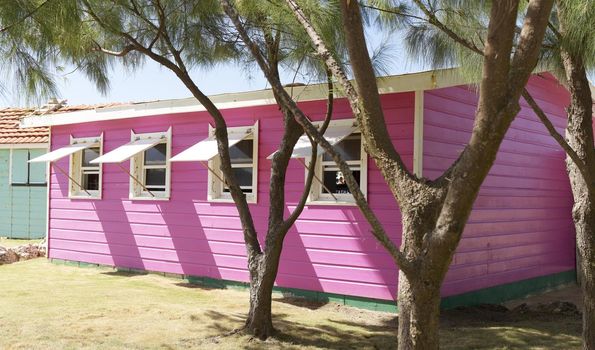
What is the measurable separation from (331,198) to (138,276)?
3.77 metres

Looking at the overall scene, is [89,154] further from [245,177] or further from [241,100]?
[241,100]

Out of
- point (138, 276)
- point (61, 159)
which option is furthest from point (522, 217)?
point (61, 159)

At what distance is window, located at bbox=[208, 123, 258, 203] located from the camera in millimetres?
8688

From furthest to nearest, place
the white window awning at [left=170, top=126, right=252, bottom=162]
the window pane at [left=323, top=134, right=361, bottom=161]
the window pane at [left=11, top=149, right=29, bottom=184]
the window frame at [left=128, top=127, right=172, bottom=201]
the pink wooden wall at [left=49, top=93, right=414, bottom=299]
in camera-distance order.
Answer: the window pane at [left=11, top=149, right=29, bottom=184]
the window frame at [left=128, top=127, right=172, bottom=201]
the white window awning at [left=170, top=126, right=252, bottom=162]
the window pane at [left=323, top=134, right=361, bottom=161]
the pink wooden wall at [left=49, top=93, right=414, bottom=299]

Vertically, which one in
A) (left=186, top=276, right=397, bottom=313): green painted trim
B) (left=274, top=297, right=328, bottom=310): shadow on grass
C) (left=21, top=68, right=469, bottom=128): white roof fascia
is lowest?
(left=274, top=297, right=328, bottom=310): shadow on grass

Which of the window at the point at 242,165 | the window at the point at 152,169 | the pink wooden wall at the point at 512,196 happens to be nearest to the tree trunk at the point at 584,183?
the pink wooden wall at the point at 512,196

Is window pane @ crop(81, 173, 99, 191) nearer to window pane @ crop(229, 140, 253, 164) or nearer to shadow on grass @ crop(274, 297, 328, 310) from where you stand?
window pane @ crop(229, 140, 253, 164)

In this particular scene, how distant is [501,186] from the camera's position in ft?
28.6

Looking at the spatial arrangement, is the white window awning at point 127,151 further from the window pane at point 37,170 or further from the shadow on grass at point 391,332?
the window pane at point 37,170

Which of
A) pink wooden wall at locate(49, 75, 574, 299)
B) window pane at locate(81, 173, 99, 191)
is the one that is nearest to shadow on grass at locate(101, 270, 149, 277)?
pink wooden wall at locate(49, 75, 574, 299)

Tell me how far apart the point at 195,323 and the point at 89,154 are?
562 cm

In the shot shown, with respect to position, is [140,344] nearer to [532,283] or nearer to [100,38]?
[100,38]

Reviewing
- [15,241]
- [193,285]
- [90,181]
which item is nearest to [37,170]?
[15,241]

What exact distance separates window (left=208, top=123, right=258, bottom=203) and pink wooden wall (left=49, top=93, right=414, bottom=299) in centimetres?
11
